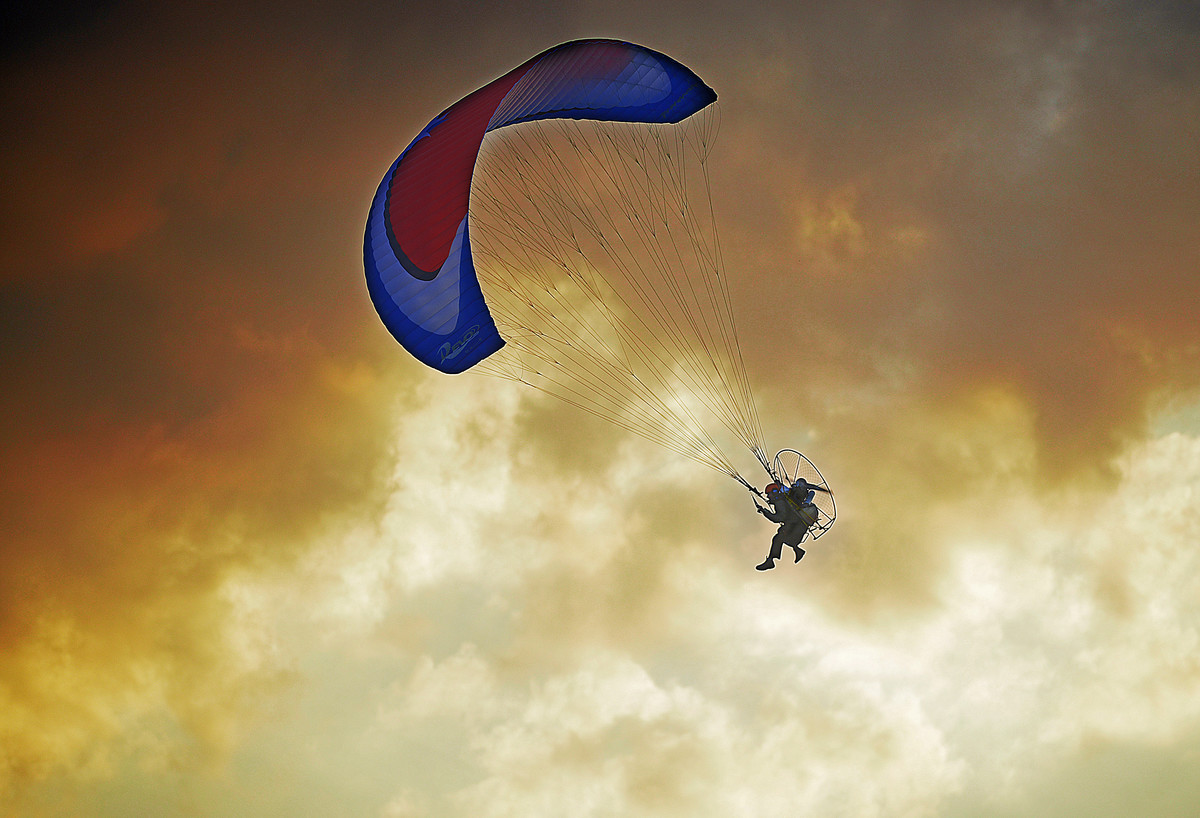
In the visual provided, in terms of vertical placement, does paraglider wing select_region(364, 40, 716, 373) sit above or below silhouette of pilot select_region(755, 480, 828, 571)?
above

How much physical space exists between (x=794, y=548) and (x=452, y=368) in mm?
8017

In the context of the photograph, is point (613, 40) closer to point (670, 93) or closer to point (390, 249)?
point (670, 93)

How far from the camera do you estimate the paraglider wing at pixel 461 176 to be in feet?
70.4

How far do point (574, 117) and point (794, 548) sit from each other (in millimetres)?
9968

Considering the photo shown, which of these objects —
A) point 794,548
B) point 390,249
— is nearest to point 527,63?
point 390,249

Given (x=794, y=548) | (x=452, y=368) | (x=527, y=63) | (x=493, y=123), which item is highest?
(x=527, y=63)

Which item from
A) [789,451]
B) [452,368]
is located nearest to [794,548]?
[789,451]

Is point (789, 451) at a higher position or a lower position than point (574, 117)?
lower

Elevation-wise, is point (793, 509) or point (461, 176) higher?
→ point (461, 176)

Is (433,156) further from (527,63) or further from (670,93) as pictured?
(670,93)

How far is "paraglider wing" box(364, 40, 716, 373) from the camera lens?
21453 millimetres

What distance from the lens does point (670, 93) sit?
2194 centimetres

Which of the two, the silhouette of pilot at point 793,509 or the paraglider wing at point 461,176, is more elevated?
the paraglider wing at point 461,176

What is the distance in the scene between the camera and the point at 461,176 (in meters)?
21.3
